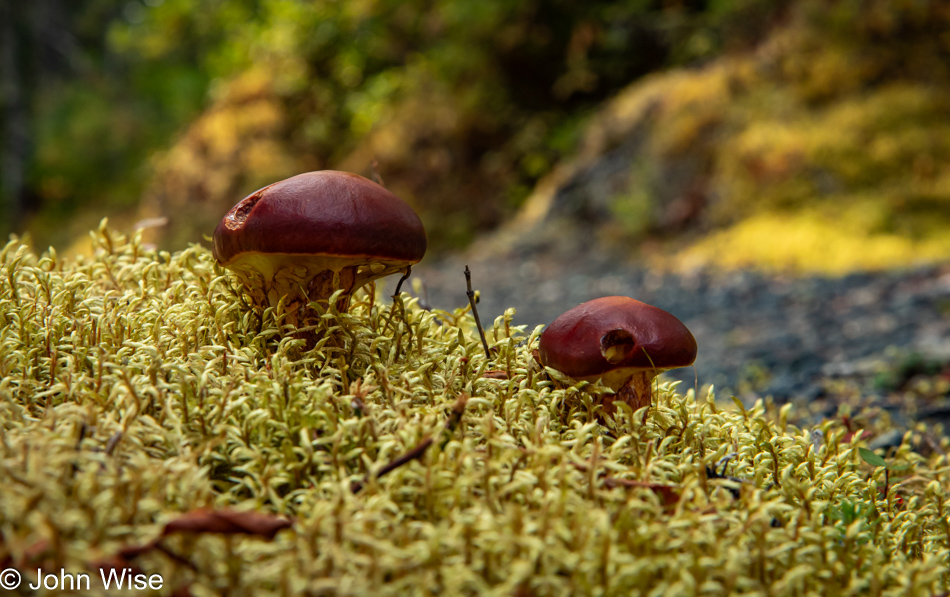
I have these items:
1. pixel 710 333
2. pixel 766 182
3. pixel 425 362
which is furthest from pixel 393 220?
pixel 766 182

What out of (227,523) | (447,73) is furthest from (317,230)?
(447,73)

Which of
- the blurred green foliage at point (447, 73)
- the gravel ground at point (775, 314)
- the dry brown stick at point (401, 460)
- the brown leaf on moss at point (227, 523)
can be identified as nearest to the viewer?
the brown leaf on moss at point (227, 523)

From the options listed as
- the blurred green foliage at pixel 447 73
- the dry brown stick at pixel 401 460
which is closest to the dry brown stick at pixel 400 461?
the dry brown stick at pixel 401 460

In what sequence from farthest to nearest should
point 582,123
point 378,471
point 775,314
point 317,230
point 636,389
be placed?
point 582,123, point 775,314, point 636,389, point 317,230, point 378,471

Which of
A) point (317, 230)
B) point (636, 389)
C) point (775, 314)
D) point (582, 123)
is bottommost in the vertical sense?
point (636, 389)

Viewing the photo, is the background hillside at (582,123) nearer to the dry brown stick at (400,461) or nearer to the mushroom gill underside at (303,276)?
the mushroom gill underside at (303,276)

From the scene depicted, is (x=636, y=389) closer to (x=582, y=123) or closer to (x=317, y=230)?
(x=317, y=230)
